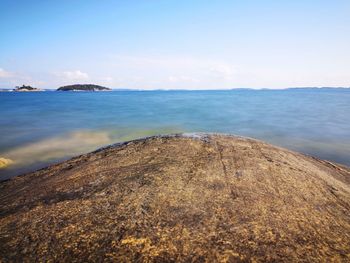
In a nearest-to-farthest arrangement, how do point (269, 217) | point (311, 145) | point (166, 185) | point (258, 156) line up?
point (269, 217)
point (166, 185)
point (258, 156)
point (311, 145)

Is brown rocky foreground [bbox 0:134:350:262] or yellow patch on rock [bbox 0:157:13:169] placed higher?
brown rocky foreground [bbox 0:134:350:262]

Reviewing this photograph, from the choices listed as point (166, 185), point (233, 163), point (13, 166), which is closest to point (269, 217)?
point (166, 185)

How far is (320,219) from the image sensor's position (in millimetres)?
4445

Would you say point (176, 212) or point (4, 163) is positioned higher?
point (176, 212)

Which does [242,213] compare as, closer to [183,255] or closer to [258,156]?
[183,255]

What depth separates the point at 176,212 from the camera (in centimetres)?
426

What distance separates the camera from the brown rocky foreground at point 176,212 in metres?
3.49

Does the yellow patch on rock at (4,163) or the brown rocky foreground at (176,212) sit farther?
the yellow patch on rock at (4,163)

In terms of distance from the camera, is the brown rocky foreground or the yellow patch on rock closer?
the brown rocky foreground

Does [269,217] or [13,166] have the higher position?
[269,217]

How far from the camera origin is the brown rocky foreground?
3.49 metres

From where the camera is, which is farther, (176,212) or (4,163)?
(4,163)

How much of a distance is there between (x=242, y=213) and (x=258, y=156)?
3.15 meters

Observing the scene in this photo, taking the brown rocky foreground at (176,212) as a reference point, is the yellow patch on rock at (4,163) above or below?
below
